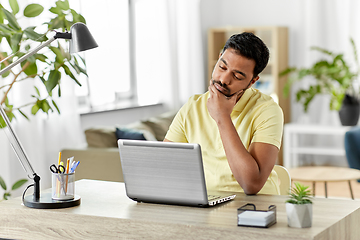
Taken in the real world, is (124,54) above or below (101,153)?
above

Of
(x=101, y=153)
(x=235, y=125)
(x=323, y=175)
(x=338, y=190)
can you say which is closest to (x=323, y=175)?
(x=323, y=175)

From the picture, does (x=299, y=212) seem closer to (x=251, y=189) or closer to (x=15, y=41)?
(x=251, y=189)

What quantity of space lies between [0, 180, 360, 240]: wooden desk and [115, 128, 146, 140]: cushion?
213 centimetres

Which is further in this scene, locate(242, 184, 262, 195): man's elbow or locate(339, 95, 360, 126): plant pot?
locate(339, 95, 360, 126): plant pot

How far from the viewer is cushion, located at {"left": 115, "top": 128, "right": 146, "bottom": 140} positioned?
4.00m

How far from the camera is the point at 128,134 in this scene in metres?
4.08

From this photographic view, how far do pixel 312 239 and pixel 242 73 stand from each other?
78cm

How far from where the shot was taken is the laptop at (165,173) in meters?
1.60

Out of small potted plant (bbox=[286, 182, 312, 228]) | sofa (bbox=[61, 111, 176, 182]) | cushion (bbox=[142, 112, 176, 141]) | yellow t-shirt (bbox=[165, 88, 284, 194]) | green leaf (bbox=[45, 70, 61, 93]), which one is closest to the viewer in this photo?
small potted plant (bbox=[286, 182, 312, 228])

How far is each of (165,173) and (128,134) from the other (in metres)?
2.45

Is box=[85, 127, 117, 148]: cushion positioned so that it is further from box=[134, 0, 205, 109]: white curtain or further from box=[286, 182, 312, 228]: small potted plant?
box=[286, 182, 312, 228]: small potted plant

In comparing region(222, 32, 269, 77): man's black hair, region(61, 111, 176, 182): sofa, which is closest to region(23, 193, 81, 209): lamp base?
region(222, 32, 269, 77): man's black hair

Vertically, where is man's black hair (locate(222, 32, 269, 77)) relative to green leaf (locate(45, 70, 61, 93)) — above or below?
above

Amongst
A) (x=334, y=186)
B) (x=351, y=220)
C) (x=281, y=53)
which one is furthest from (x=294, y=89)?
(x=351, y=220)
